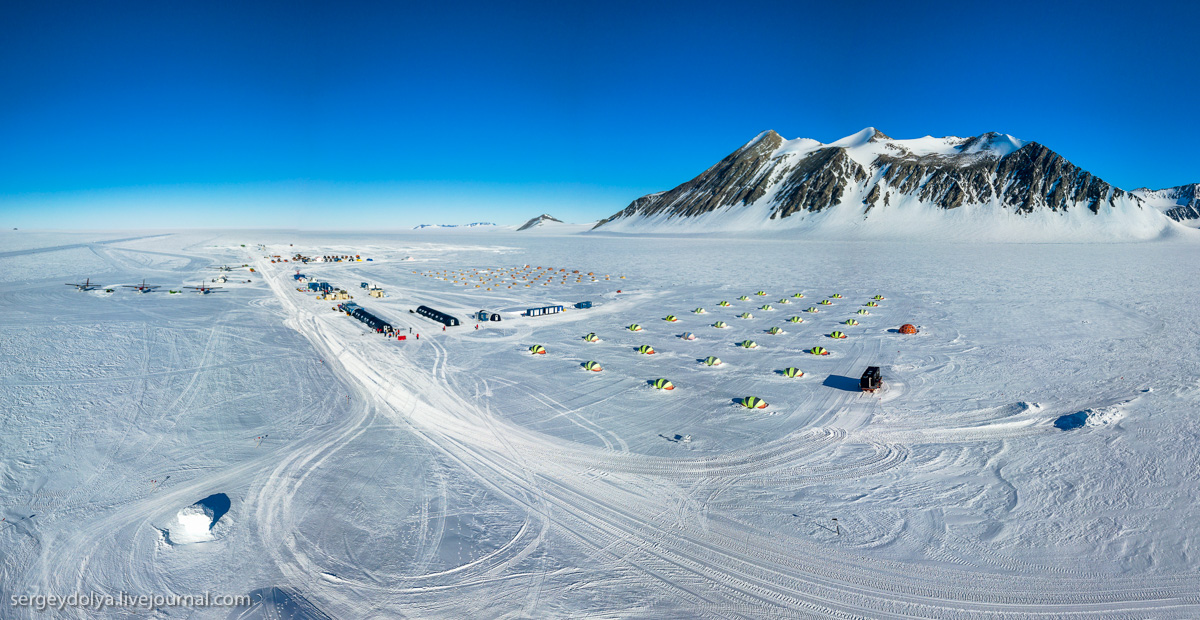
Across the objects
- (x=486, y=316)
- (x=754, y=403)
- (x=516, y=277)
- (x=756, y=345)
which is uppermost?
(x=516, y=277)

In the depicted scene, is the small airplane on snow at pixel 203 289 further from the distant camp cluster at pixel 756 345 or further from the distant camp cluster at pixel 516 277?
the distant camp cluster at pixel 756 345

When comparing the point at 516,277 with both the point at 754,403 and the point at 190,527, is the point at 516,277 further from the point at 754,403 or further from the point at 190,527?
the point at 190,527

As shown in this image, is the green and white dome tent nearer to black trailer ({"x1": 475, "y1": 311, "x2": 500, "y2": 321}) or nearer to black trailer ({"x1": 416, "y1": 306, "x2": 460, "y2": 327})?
black trailer ({"x1": 475, "y1": 311, "x2": 500, "y2": 321})

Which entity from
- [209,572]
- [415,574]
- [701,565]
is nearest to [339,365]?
[209,572]

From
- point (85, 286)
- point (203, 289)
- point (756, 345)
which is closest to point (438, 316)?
point (756, 345)

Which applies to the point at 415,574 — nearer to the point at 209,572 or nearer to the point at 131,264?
the point at 209,572

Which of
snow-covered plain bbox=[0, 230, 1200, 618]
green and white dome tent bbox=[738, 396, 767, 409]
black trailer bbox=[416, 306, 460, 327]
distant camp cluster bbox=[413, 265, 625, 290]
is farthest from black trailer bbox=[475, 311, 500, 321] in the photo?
green and white dome tent bbox=[738, 396, 767, 409]

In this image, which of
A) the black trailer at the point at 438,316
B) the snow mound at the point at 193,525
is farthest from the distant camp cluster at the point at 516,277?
the snow mound at the point at 193,525
